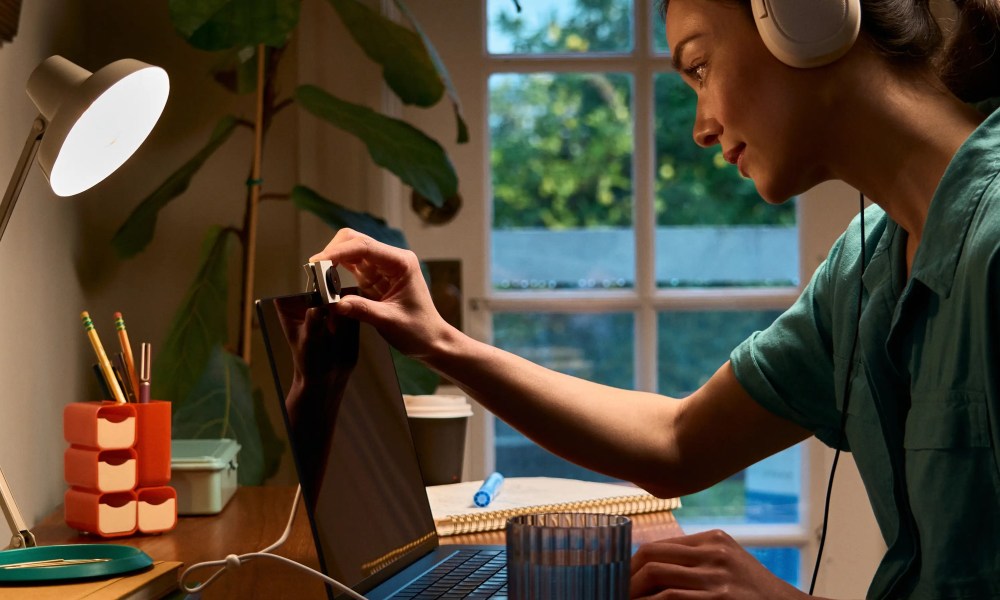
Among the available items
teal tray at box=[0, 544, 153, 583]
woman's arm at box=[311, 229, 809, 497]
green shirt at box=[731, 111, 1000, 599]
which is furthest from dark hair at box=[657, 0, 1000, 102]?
teal tray at box=[0, 544, 153, 583]

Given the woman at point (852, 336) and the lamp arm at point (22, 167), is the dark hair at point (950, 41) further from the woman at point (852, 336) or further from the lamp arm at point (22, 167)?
the lamp arm at point (22, 167)

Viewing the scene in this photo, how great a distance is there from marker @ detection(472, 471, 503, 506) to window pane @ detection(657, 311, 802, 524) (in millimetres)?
870

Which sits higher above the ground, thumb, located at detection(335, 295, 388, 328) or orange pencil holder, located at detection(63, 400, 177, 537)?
thumb, located at detection(335, 295, 388, 328)

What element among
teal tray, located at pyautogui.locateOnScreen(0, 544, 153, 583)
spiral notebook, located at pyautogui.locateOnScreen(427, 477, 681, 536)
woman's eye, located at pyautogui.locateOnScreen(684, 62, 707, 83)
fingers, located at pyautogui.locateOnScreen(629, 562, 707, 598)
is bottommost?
spiral notebook, located at pyautogui.locateOnScreen(427, 477, 681, 536)

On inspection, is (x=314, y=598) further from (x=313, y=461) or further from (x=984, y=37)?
(x=984, y=37)

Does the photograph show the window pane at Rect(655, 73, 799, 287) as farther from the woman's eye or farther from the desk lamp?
the desk lamp

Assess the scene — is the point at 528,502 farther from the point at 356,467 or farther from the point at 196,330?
the point at 196,330

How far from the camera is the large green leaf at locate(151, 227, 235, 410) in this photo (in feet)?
5.35

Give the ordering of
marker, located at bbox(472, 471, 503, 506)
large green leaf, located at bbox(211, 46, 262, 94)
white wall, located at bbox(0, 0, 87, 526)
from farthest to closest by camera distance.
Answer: large green leaf, located at bbox(211, 46, 262, 94), white wall, located at bbox(0, 0, 87, 526), marker, located at bbox(472, 471, 503, 506)

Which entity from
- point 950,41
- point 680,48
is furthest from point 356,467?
point 950,41

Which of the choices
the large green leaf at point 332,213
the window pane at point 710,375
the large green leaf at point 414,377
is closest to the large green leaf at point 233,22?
the large green leaf at point 332,213

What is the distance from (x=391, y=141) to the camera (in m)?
1.69

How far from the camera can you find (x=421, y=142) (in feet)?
5.57

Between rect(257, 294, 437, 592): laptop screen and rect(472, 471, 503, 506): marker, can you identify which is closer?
rect(257, 294, 437, 592): laptop screen
